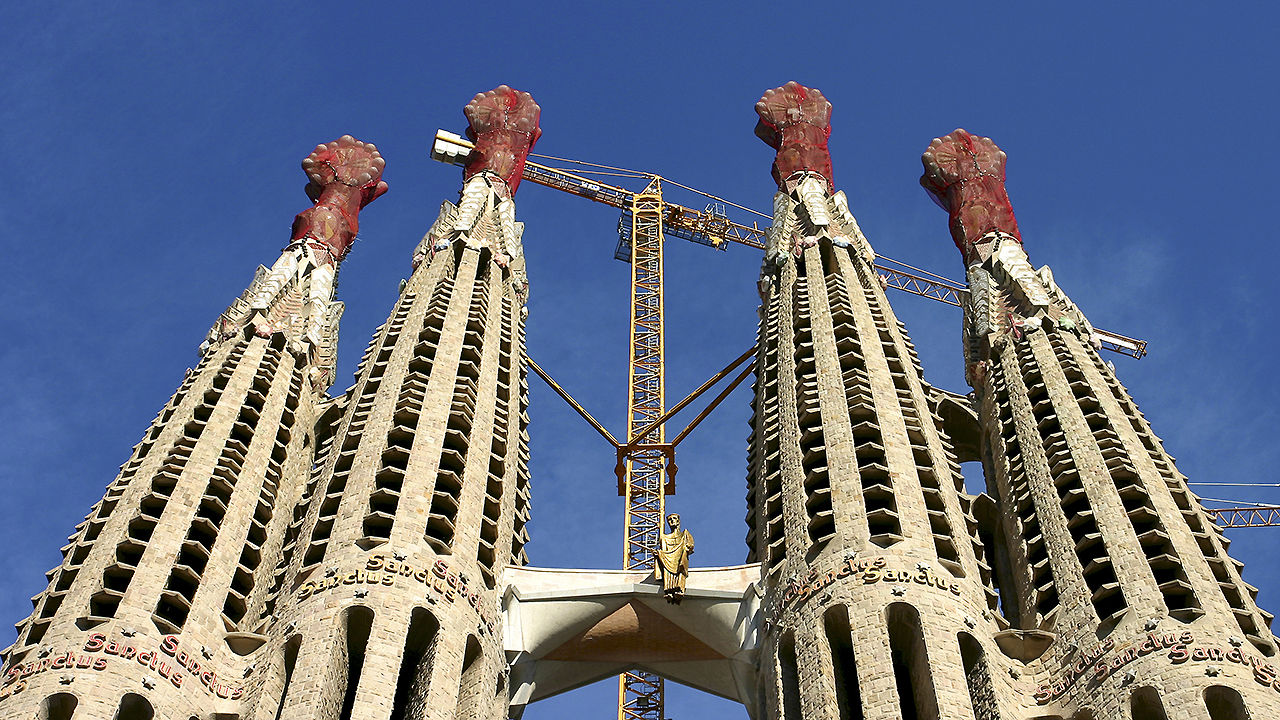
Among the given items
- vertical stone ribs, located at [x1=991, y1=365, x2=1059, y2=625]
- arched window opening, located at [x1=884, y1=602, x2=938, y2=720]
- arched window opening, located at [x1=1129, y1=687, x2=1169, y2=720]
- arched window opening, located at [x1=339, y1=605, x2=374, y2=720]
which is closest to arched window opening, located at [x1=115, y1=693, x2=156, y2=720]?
arched window opening, located at [x1=339, y1=605, x2=374, y2=720]

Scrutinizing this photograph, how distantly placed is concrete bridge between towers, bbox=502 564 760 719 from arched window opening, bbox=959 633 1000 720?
17.3ft

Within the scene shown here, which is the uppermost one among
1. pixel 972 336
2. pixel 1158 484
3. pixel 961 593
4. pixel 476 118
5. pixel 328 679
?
pixel 476 118

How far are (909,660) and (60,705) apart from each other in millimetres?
14923

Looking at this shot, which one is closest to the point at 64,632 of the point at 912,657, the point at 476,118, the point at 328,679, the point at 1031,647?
the point at 328,679

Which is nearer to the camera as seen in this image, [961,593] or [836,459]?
[961,593]

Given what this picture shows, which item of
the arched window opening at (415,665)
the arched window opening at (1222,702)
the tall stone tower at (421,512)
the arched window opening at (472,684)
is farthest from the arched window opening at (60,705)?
the arched window opening at (1222,702)

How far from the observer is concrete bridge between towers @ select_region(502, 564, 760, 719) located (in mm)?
38844

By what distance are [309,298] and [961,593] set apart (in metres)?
21.1

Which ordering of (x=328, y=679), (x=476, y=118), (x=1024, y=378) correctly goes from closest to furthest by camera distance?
(x=328, y=679), (x=1024, y=378), (x=476, y=118)

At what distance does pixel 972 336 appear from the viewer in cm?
4853

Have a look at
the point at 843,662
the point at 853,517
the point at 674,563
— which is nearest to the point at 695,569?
the point at 674,563

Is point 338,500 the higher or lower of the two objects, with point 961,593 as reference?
higher

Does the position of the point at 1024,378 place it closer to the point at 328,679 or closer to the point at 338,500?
the point at 338,500

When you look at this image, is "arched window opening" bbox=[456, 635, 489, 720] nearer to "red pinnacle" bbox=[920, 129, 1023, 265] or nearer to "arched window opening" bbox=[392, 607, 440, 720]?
"arched window opening" bbox=[392, 607, 440, 720]
